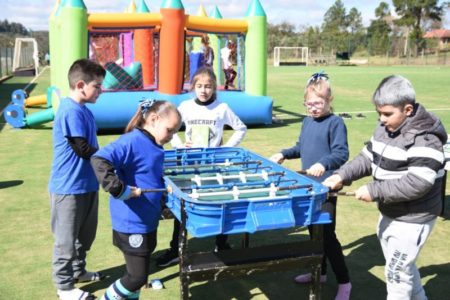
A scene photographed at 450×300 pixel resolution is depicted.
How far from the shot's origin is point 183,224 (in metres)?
2.63

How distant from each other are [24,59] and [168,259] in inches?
1681

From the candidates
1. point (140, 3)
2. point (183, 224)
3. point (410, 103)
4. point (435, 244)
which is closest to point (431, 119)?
point (410, 103)

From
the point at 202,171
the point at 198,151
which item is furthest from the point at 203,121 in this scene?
the point at 202,171

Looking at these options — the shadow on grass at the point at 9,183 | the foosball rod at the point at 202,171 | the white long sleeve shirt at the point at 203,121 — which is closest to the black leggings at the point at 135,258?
the foosball rod at the point at 202,171

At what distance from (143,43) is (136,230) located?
14.1 metres

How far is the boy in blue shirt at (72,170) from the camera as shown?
3.32m

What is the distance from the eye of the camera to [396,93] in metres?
2.73

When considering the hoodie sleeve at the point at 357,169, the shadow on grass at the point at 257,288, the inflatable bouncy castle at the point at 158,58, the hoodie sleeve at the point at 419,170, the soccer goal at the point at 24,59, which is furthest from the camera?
the soccer goal at the point at 24,59

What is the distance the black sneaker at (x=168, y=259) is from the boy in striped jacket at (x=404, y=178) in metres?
1.81

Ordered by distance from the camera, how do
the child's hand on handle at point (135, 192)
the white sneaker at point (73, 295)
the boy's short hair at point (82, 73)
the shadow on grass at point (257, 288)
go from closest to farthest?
the child's hand on handle at point (135, 192)
the boy's short hair at point (82, 73)
the white sneaker at point (73, 295)
the shadow on grass at point (257, 288)

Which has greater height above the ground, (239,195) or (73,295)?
(239,195)

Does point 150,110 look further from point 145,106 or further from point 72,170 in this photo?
point 72,170

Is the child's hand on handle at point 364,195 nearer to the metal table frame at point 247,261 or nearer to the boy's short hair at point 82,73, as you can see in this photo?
the metal table frame at point 247,261

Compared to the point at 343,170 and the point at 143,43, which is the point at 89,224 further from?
the point at 143,43
